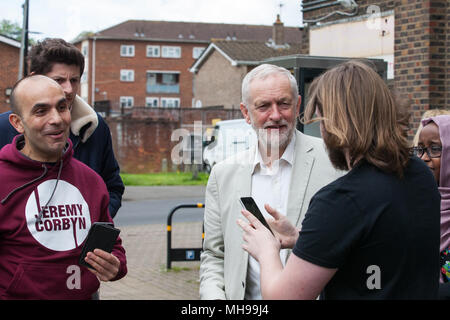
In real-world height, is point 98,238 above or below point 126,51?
below

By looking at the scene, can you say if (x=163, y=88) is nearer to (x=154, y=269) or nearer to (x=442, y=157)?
(x=154, y=269)

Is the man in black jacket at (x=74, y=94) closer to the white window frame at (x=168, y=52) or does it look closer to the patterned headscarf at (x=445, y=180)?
the patterned headscarf at (x=445, y=180)

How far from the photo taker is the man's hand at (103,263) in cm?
255

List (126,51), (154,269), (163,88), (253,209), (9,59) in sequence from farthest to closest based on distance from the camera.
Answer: (163,88), (126,51), (9,59), (154,269), (253,209)

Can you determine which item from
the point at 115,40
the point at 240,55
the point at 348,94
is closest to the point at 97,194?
the point at 348,94

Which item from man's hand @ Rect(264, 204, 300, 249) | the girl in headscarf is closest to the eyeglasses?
the girl in headscarf

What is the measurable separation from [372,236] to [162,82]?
7501 cm

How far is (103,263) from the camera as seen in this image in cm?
258

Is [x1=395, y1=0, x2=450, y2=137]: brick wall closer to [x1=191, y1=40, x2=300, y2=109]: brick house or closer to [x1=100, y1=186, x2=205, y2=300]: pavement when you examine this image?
[x1=100, y1=186, x2=205, y2=300]: pavement

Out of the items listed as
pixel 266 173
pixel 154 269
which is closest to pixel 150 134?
pixel 154 269

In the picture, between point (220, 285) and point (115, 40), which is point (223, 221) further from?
point (115, 40)

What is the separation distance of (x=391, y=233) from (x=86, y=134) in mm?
1861

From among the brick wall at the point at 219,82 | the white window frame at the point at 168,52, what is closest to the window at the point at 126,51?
the white window frame at the point at 168,52

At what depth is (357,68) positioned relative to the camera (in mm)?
2227
